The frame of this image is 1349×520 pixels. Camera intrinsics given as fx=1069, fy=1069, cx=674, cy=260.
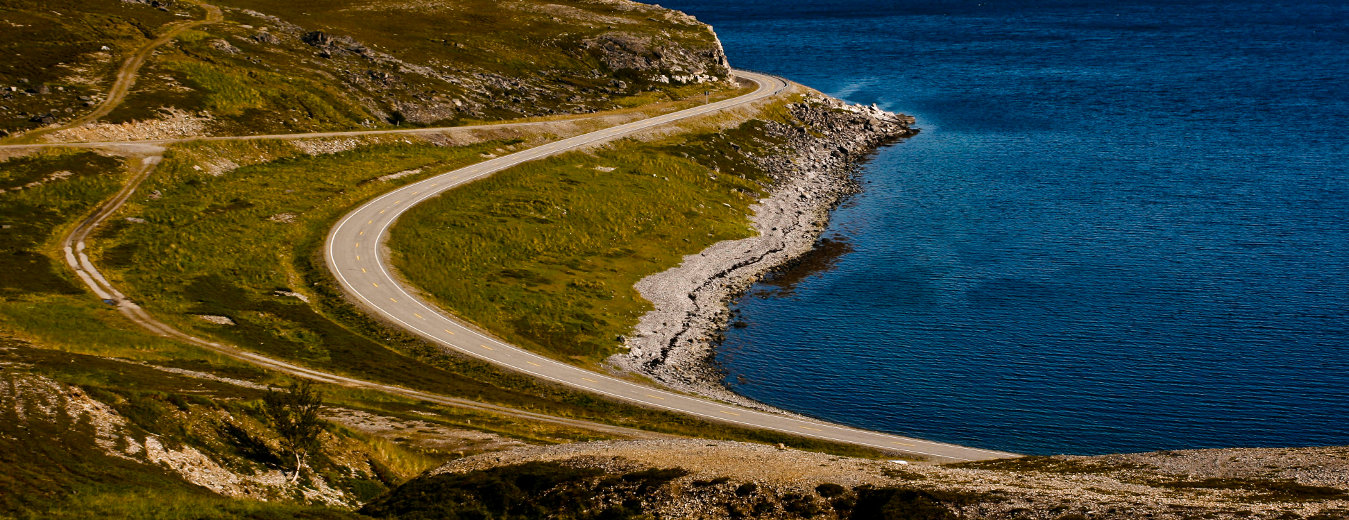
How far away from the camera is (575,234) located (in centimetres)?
10794

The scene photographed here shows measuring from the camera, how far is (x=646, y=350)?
82000mm

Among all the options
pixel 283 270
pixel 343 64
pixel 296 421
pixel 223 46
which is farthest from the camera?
pixel 343 64

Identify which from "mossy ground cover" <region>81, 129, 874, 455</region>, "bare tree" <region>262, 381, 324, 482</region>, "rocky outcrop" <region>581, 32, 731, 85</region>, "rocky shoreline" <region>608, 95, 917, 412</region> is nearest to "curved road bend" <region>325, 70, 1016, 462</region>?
"mossy ground cover" <region>81, 129, 874, 455</region>

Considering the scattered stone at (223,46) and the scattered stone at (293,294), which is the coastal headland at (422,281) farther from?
the scattered stone at (223,46)

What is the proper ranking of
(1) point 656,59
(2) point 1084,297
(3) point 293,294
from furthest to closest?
(1) point 656,59 → (2) point 1084,297 → (3) point 293,294

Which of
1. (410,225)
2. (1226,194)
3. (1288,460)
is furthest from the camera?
(1226,194)

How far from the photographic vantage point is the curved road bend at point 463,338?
216 ft

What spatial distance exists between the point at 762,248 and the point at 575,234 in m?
19.2

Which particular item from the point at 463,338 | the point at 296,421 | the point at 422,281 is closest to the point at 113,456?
the point at 296,421

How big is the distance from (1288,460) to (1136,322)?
34898mm

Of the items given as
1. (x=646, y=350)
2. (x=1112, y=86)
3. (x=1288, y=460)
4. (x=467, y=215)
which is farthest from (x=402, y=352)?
(x=1112, y=86)

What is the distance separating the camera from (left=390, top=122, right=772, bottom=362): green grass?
286ft

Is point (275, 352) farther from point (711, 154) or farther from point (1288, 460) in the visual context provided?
point (711, 154)

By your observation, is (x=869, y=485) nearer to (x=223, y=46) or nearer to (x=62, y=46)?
(x=62, y=46)
